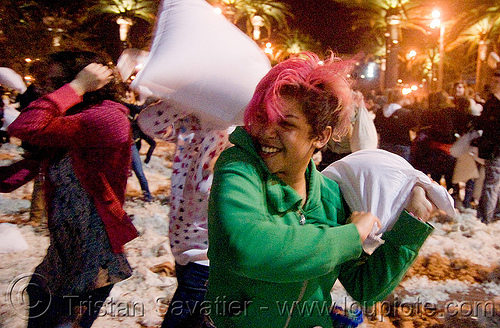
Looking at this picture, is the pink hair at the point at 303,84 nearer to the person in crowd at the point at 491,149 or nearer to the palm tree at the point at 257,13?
the person in crowd at the point at 491,149

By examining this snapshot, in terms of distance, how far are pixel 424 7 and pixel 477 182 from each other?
12.0 m

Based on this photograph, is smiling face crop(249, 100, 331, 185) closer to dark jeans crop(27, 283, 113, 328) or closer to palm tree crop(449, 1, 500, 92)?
dark jeans crop(27, 283, 113, 328)

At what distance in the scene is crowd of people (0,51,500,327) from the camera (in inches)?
39.3

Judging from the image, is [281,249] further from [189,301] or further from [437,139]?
[437,139]

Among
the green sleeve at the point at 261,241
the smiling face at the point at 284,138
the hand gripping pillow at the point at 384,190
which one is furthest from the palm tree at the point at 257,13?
the green sleeve at the point at 261,241

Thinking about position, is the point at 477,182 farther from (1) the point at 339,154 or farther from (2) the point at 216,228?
(2) the point at 216,228

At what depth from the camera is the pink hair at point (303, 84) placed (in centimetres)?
112

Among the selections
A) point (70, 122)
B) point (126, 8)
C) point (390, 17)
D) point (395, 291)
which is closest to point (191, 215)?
point (70, 122)

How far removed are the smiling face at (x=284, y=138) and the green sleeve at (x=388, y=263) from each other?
421 millimetres

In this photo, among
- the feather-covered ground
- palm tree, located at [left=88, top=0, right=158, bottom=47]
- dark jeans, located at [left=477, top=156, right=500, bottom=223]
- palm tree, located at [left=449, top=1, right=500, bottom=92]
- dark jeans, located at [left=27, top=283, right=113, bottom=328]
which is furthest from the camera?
palm tree, located at [left=88, top=0, right=158, bottom=47]

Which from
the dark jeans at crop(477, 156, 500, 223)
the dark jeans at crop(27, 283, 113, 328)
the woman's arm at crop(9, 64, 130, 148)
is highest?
the woman's arm at crop(9, 64, 130, 148)

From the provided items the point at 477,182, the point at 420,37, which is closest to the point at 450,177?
the point at 477,182

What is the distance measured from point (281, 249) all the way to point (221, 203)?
202 mm

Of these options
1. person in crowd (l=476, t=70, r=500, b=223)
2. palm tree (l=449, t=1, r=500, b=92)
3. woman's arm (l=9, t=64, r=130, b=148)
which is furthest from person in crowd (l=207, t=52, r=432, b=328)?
palm tree (l=449, t=1, r=500, b=92)
